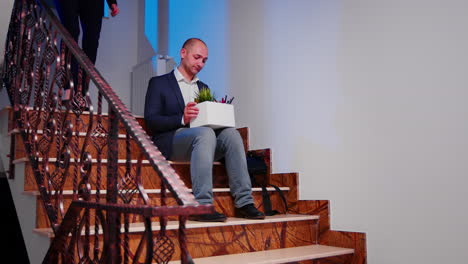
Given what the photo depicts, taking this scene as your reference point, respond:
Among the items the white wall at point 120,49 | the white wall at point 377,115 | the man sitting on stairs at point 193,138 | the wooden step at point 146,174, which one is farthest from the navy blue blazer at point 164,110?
the white wall at point 120,49

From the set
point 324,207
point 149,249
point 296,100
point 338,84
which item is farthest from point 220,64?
point 149,249

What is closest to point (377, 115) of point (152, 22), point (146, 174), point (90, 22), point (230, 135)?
point (230, 135)

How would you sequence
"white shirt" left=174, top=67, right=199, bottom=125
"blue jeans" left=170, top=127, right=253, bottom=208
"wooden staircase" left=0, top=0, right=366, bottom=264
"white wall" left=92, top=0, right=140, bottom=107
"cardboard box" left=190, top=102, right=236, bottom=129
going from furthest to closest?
"white wall" left=92, top=0, right=140, bottom=107 → "white shirt" left=174, top=67, right=199, bottom=125 → "cardboard box" left=190, top=102, right=236, bottom=129 → "blue jeans" left=170, top=127, right=253, bottom=208 → "wooden staircase" left=0, top=0, right=366, bottom=264

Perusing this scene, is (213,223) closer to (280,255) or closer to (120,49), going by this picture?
(280,255)

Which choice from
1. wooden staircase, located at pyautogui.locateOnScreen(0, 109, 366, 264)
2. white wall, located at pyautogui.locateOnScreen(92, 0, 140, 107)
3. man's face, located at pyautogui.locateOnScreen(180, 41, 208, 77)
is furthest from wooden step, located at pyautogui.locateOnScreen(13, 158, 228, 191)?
white wall, located at pyautogui.locateOnScreen(92, 0, 140, 107)

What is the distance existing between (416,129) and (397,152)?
0.45 ft

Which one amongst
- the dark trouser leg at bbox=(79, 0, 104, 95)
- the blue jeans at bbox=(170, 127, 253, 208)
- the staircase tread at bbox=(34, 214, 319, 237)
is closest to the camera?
the staircase tread at bbox=(34, 214, 319, 237)

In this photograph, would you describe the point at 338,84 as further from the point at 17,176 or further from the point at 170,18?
the point at 170,18

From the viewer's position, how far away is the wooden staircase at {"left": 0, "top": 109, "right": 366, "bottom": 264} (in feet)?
6.45

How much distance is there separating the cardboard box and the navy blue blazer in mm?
126

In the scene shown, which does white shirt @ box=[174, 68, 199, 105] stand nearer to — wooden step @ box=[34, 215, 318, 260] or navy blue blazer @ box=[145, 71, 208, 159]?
navy blue blazer @ box=[145, 71, 208, 159]

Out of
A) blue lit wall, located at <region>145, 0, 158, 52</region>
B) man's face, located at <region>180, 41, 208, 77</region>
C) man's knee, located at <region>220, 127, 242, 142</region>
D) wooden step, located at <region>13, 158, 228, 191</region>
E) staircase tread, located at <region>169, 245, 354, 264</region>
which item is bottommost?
staircase tread, located at <region>169, 245, 354, 264</region>

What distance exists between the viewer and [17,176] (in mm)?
2170

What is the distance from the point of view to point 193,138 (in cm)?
230
